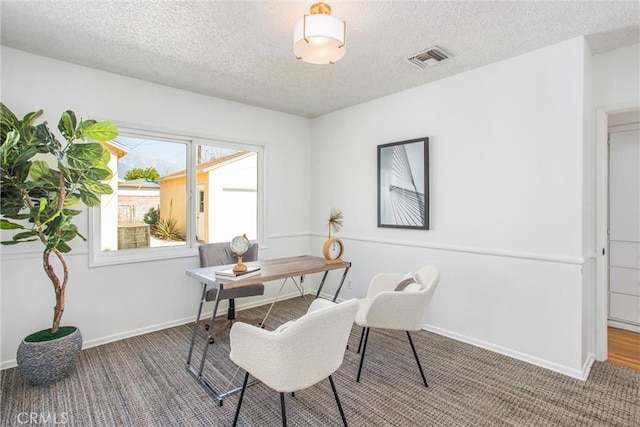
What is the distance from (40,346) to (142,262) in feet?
3.74

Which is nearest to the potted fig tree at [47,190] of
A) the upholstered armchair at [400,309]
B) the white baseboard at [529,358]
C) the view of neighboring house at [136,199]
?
the view of neighboring house at [136,199]

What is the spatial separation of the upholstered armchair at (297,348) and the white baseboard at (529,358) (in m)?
1.94

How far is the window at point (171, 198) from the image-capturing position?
3.29m

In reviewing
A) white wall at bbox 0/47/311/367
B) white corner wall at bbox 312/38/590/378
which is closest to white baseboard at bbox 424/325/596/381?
white corner wall at bbox 312/38/590/378

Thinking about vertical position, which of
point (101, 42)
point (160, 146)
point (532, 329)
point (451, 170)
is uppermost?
point (101, 42)

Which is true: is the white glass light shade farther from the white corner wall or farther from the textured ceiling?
the white corner wall

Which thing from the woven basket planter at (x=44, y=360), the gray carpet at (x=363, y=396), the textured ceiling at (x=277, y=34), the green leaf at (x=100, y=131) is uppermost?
the textured ceiling at (x=277, y=34)

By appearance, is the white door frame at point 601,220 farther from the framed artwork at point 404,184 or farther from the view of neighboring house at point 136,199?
the view of neighboring house at point 136,199

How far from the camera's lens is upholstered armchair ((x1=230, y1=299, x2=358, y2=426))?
5.08 feet

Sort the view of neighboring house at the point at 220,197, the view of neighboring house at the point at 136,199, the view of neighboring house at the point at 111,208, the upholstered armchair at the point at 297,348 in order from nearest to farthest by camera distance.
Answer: the upholstered armchair at the point at 297,348 < the view of neighboring house at the point at 111,208 < the view of neighboring house at the point at 136,199 < the view of neighboring house at the point at 220,197

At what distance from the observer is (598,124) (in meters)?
2.71

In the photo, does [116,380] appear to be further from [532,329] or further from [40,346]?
[532,329]

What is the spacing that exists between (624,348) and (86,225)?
516 centimetres

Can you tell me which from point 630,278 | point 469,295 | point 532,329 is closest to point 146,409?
point 469,295
